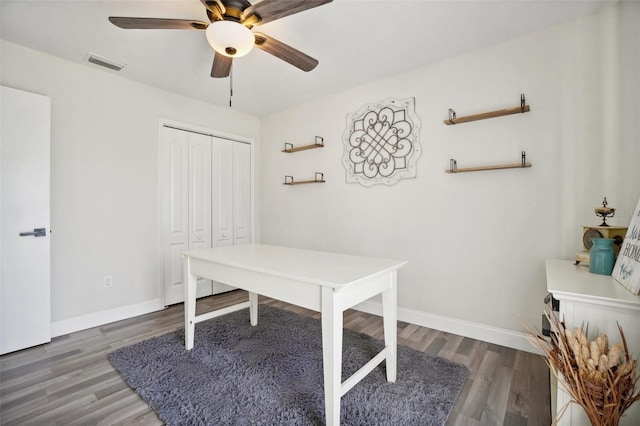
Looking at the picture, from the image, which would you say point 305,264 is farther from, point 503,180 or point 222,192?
point 222,192

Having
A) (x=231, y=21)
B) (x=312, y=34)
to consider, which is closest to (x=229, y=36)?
(x=231, y=21)

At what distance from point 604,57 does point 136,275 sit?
449cm

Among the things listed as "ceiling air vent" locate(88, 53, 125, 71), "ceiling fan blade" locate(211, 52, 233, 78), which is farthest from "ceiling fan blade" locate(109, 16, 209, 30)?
"ceiling air vent" locate(88, 53, 125, 71)

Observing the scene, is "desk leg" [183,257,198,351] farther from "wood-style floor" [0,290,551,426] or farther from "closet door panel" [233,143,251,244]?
"closet door panel" [233,143,251,244]

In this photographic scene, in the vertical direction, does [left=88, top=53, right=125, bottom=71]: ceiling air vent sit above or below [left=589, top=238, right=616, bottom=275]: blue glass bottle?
above

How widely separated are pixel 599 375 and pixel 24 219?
12.0 ft

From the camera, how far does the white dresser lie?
1063 millimetres

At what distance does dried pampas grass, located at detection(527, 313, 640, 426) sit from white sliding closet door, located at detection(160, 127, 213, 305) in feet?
11.5

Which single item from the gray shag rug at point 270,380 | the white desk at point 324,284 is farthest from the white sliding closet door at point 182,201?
the white desk at point 324,284

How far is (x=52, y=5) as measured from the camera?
1979mm

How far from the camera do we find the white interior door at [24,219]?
2.29 meters

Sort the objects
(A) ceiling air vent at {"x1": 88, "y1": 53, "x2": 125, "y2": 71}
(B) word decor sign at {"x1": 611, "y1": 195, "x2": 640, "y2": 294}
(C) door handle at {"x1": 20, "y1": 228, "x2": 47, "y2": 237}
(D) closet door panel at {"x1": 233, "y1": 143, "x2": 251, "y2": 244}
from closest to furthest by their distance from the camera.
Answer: (B) word decor sign at {"x1": 611, "y1": 195, "x2": 640, "y2": 294}, (C) door handle at {"x1": 20, "y1": 228, "x2": 47, "y2": 237}, (A) ceiling air vent at {"x1": 88, "y1": 53, "x2": 125, "y2": 71}, (D) closet door panel at {"x1": 233, "y1": 143, "x2": 251, "y2": 244}

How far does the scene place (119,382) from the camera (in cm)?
192

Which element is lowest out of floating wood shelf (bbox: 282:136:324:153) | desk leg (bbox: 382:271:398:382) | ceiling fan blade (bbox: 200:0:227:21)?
desk leg (bbox: 382:271:398:382)
